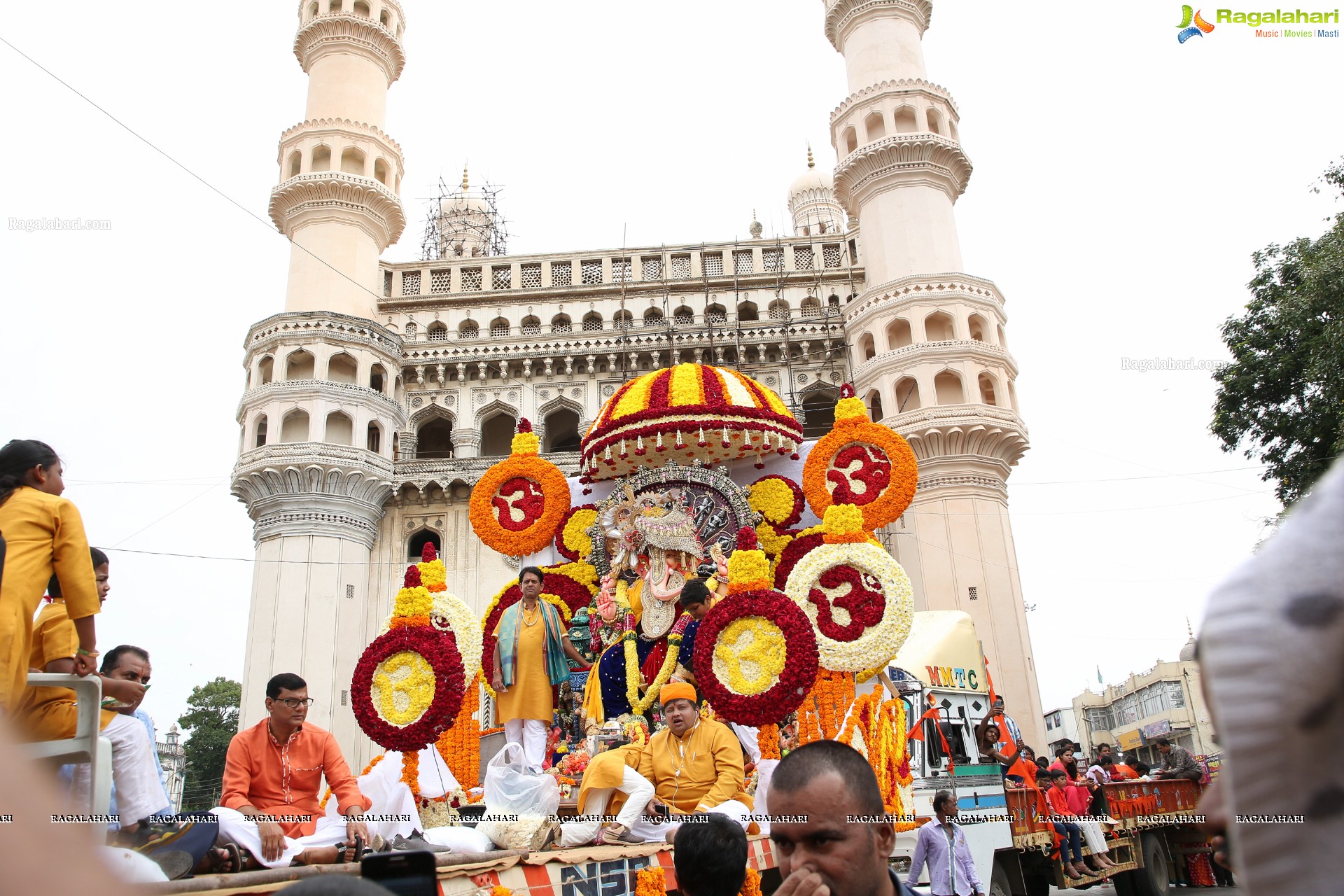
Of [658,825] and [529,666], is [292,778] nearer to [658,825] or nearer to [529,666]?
[658,825]

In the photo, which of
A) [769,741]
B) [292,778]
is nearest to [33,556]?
[292,778]

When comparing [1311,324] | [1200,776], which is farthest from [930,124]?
[1200,776]

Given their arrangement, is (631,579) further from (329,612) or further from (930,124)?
(930,124)

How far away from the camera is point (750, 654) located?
839 centimetres

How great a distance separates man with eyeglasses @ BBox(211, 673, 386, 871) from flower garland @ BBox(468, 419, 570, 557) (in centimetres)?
627

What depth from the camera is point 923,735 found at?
36.8 ft

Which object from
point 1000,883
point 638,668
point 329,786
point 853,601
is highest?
point 853,601

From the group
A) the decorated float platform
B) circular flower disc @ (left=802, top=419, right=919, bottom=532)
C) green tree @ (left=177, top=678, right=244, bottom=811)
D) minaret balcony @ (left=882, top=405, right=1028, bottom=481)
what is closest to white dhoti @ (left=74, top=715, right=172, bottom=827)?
the decorated float platform

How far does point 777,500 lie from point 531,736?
4216 millimetres

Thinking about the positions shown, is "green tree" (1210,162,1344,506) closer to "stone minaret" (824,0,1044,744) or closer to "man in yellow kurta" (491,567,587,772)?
"stone minaret" (824,0,1044,744)

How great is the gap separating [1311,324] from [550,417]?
19.3 m

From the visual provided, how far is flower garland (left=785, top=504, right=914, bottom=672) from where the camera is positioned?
8.70 metres

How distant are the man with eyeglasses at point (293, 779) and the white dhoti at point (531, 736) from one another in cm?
384

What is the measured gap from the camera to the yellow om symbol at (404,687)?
894 centimetres
